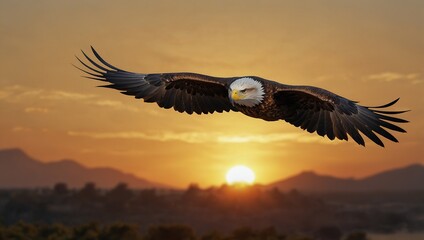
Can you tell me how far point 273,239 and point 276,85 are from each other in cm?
4188

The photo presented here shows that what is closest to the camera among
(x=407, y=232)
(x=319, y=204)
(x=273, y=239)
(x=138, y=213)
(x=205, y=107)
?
(x=205, y=107)

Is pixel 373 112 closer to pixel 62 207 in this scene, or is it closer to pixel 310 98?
pixel 310 98

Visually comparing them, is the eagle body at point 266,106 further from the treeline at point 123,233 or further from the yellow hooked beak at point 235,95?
the treeline at point 123,233

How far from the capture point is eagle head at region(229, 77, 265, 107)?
14883mm

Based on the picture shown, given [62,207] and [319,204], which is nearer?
[62,207]

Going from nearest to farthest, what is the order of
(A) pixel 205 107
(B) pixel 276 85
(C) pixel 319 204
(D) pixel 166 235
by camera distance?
(B) pixel 276 85
(A) pixel 205 107
(D) pixel 166 235
(C) pixel 319 204

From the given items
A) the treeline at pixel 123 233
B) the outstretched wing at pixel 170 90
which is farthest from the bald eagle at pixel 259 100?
the treeline at pixel 123 233

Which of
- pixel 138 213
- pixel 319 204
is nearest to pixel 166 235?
pixel 138 213

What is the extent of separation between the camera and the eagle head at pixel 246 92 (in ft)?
48.8

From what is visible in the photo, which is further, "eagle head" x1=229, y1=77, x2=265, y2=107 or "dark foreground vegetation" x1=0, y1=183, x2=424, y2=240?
"dark foreground vegetation" x1=0, y1=183, x2=424, y2=240

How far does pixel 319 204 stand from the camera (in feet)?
624

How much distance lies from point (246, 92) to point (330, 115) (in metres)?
2.34

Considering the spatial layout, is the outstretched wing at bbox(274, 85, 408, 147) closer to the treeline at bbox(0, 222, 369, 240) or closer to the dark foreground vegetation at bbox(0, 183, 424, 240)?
the treeline at bbox(0, 222, 369, 240)

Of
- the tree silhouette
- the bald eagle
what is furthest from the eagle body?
the tree silhouette
